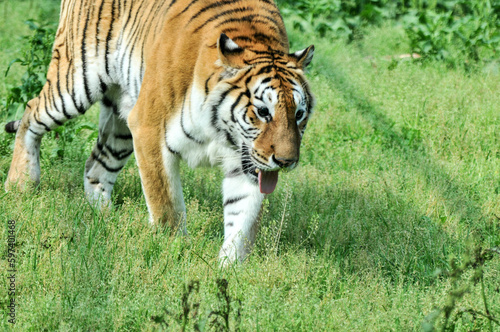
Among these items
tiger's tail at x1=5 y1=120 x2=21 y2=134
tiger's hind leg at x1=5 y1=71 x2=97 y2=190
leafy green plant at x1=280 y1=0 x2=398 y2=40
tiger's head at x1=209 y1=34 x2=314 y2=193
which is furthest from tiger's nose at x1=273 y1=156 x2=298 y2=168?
leafy green plant at x1=280 y1=0 x2=398 y2=40

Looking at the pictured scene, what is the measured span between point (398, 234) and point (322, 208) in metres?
0.62

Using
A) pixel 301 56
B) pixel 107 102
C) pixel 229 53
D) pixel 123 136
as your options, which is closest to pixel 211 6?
pixel 229 53

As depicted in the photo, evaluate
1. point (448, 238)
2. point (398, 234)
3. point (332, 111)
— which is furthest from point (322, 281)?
point (332, 111)

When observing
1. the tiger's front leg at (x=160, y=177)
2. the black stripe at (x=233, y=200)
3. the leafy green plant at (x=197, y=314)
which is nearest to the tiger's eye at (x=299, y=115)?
the black stripe at (x=233, y=200)

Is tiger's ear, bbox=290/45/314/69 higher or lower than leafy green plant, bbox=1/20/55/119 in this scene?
higher

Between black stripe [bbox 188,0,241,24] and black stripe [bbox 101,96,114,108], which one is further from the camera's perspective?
black stripe [bbox 101,96,114,108]

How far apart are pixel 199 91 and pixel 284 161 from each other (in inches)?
23.5

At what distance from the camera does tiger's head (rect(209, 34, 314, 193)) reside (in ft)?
9.53

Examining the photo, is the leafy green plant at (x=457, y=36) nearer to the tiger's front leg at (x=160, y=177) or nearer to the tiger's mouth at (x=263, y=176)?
the tiger's mouth at (x=263, y=176)

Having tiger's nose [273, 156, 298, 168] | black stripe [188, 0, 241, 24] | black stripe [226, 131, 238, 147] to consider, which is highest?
black stripe [188, 0, 241, 24]

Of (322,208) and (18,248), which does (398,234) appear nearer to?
(322,208)

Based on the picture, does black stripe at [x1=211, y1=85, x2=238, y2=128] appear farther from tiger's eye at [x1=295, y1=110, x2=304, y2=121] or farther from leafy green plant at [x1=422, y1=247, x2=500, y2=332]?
leafy green plant at [x1=422, y1=247, x2=500, y2=332]

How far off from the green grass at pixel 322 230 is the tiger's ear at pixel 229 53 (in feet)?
2.44

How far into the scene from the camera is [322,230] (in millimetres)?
3756
